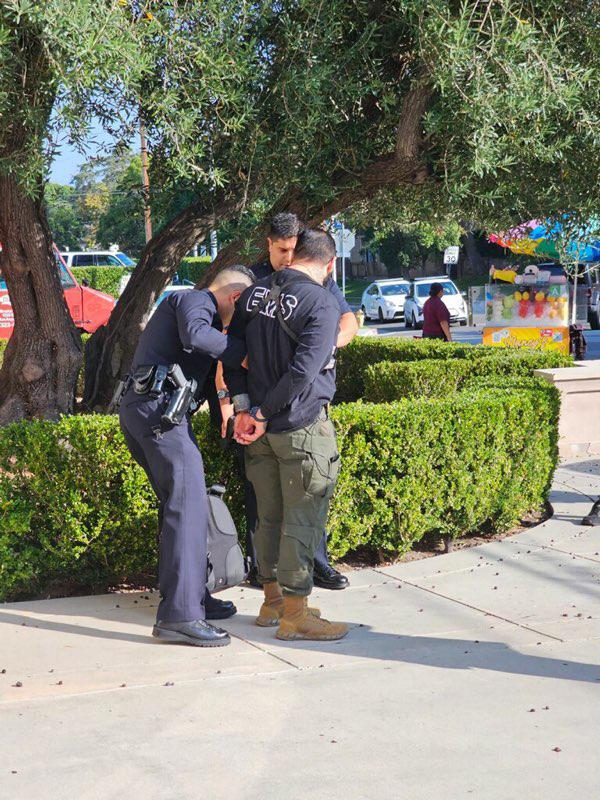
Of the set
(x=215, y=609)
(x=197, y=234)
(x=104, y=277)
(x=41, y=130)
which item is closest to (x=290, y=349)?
(x=215, y=609)

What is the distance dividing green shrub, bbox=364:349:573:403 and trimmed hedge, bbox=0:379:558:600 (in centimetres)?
252

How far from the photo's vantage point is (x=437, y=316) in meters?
14.7

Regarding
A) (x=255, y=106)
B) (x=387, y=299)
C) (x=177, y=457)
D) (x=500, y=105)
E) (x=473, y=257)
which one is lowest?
(x=177, y=457)

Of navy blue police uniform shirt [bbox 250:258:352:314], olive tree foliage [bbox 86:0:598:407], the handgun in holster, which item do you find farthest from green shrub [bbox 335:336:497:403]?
the handgun in holster

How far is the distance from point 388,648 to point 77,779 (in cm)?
173

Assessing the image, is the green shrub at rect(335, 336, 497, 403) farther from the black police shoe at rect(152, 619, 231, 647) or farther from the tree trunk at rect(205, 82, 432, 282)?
the black police shoe at rect(152, 619, 231, 647)

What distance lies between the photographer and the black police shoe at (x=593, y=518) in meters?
7.08

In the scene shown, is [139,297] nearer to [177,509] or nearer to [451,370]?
[451,370]

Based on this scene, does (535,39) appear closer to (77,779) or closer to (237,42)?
(237,42)

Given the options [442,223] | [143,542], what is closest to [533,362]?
[442,223]

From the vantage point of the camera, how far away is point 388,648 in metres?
4.70

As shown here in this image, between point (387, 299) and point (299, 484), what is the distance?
31031 mm

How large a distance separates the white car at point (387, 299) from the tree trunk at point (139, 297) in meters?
26.6

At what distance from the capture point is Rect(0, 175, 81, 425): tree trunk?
825 cm
